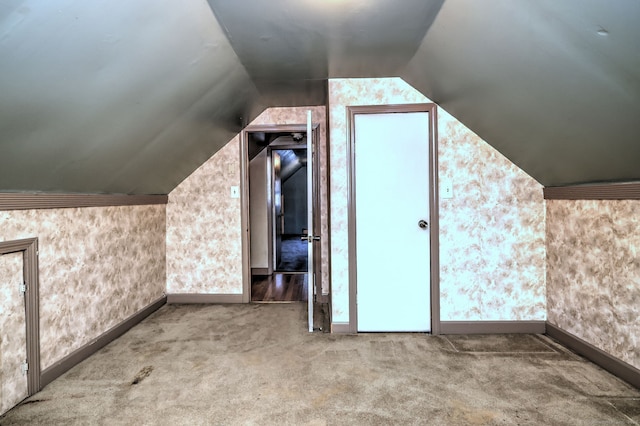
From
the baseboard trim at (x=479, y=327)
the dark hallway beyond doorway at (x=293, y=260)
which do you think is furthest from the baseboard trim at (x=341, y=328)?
the dark hallway beyond doorway at (x=293, y=260)

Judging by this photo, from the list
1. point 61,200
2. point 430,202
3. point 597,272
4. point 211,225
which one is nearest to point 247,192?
point 211,225

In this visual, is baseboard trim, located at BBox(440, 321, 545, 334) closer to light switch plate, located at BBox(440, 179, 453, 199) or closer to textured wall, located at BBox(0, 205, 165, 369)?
light switch plate, located at BBox(440, 179, 453, 199)

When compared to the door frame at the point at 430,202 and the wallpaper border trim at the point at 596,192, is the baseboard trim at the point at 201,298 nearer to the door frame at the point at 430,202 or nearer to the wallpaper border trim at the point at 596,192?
the door frame at the point at 430,202

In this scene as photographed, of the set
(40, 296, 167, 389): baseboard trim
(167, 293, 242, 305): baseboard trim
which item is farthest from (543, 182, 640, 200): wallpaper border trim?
(40, 296, 167, 389): baseboard trim

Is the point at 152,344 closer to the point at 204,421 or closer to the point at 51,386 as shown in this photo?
the point at 51,386

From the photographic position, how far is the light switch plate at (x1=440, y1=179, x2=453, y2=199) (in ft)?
9.00

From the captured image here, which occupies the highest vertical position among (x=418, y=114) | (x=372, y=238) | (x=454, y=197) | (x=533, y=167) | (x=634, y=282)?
(x=418, y=114)

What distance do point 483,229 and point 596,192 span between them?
2.55 ft

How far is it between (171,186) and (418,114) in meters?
2.52

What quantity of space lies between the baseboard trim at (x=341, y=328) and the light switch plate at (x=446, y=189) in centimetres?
129

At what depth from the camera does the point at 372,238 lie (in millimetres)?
2793

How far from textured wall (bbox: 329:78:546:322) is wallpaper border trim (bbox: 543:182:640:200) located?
6.3 inches

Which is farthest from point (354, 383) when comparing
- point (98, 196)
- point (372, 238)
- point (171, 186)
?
point (171, 186)

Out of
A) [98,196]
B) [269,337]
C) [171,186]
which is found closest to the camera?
[98,196]
